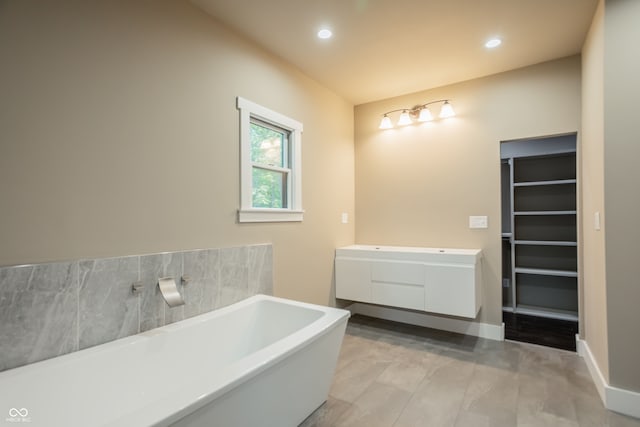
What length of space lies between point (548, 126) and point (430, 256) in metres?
1.67

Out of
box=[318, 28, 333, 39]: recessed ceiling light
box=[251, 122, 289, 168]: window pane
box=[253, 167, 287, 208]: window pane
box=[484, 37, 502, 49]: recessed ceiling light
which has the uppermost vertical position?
box=[484, 37, 502, 49]: recessed ceiling light

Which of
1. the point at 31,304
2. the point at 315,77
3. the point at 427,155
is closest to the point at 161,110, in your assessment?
the point at 31,304

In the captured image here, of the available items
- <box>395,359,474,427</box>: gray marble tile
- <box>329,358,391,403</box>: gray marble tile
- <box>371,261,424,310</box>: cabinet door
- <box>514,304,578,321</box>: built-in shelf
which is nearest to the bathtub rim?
<box>329,358,391,403</box>: gray marble tile

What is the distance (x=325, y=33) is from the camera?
2510mm

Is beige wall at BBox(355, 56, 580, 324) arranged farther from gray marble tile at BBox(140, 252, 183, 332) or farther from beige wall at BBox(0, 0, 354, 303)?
gray marble tile at BBox(140, 252, 183, 332)

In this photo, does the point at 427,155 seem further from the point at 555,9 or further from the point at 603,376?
the point at 603,376

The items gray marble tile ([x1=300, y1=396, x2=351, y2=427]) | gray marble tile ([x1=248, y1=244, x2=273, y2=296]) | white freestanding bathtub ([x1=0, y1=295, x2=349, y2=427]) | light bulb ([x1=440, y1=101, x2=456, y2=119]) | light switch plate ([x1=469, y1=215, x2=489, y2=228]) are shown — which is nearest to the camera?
white freestanding bathtub ([x1=0, y1=295, x2=349, y2=427])

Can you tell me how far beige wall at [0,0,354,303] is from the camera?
145cm

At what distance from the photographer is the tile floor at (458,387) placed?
1.92m

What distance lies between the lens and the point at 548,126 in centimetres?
300

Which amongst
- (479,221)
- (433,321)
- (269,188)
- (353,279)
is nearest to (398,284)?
(353,279)

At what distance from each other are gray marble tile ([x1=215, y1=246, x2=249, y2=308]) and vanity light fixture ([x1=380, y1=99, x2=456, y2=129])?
7.77 feet

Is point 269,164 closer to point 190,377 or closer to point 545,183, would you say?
point 190,377

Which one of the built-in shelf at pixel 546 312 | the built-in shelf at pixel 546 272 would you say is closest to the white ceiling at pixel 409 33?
the built-in shelf at pixel 546 272
